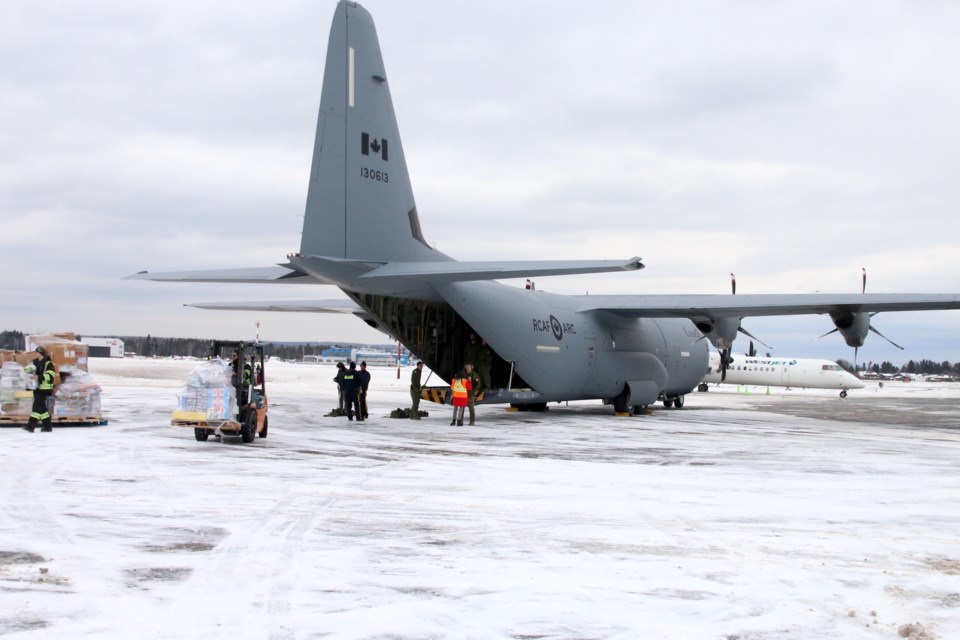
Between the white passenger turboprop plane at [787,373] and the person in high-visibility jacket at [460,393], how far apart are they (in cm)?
2694

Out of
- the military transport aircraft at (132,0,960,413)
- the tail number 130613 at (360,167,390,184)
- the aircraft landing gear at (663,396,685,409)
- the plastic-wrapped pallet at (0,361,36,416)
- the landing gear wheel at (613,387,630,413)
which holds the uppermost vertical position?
the tail number 130613 at (360,167,390,184)

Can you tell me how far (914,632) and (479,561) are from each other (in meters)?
2.78

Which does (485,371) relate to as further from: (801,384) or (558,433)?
(801,384)

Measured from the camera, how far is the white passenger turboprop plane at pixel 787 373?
43531 millimetres

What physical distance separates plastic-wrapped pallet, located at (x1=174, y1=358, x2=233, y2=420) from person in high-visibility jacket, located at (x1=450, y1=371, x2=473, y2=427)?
5.90 metres

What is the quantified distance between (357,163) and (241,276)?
321 centimetres

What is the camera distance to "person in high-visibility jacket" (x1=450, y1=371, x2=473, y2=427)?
1778 cm

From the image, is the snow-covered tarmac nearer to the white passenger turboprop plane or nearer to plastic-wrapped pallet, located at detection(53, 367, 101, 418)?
plastic-wrapped pallet, located at detection(53, 367, 101, 418)

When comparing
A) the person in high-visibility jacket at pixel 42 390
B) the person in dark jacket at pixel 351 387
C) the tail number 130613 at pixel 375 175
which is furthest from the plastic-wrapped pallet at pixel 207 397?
the person in dark jacket at pixel 351 387

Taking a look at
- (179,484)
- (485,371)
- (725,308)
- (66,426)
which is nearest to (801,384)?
(725,308)

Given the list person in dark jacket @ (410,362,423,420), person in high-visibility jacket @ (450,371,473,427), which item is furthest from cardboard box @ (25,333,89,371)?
person in high-visibility jacket @ (450,371,473,427)

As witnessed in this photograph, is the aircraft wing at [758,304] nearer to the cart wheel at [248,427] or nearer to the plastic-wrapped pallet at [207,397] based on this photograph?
the cart wheel at [248,427]

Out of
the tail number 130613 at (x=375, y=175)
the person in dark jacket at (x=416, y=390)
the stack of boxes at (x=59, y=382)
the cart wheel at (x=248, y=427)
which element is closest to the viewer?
the cart wheel at (x=248, y=427)

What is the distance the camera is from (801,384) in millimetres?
44594
